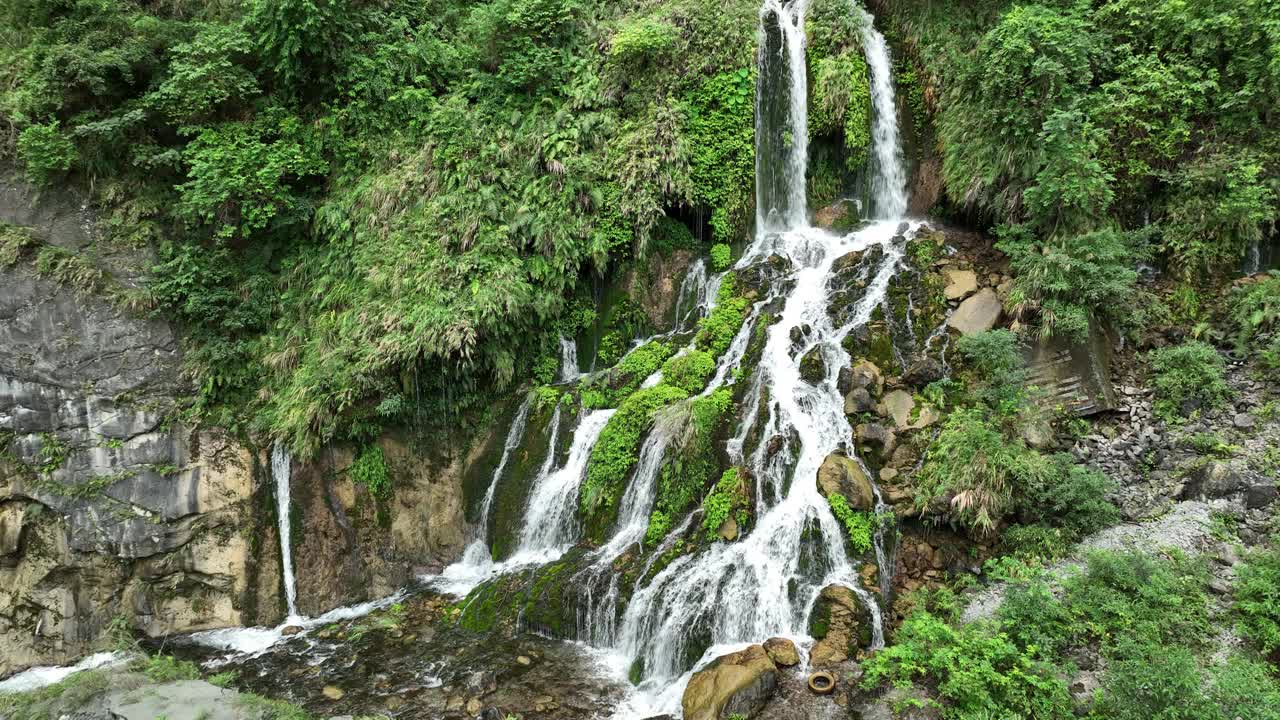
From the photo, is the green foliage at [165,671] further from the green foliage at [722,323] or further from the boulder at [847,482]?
the green foliage at [722,323]

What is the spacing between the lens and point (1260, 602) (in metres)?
5.46

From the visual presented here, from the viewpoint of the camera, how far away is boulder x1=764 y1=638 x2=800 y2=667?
6422 millimetres

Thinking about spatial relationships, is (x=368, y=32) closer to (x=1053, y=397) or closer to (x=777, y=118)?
(x=777, y=118)

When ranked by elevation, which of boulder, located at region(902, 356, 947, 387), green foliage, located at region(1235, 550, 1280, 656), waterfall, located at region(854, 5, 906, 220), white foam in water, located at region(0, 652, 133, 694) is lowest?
white foam in water, located at region(0, 652, 133, 694)

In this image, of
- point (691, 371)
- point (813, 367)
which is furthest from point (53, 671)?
point (813, 367)

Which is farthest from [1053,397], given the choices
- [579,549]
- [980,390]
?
[579,549]

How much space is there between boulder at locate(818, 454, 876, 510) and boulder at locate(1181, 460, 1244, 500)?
3304 mm

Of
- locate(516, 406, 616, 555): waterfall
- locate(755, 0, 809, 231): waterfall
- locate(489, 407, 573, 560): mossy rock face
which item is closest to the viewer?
locate(516, 406, 616, 555): waterfall

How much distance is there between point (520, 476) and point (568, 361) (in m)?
2.33

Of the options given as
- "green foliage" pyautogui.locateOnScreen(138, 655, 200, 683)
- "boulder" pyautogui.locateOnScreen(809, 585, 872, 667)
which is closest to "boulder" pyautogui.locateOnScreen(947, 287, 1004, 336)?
"boulder" pyautogui.locateOnScreen(809, 585, 872, 667)

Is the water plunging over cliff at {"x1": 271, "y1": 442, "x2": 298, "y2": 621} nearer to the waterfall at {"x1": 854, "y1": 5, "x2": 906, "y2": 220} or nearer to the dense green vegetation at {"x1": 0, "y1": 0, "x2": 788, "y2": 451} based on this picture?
the dense green vegetation at {"x1": 0, "y1": 0, "x2": 788, "y2": 451}

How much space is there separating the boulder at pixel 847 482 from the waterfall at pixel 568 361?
4960 mm

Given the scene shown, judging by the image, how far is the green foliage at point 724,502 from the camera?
772cm

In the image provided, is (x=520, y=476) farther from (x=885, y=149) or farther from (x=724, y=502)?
(x=885, y=149)
